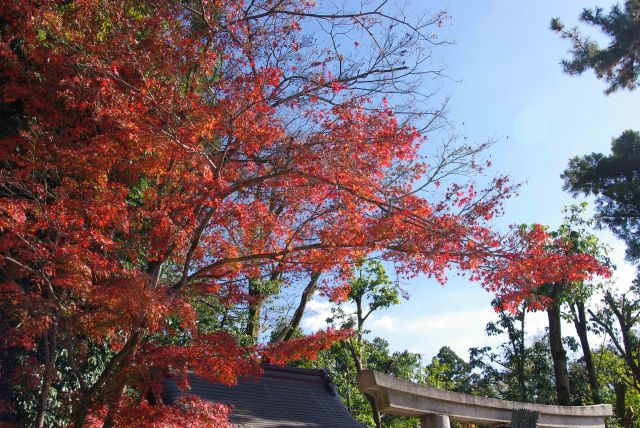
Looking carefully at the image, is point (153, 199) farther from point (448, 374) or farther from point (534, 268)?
point (448, 374)

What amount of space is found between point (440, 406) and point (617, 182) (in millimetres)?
11160

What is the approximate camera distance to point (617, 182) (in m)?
15.5

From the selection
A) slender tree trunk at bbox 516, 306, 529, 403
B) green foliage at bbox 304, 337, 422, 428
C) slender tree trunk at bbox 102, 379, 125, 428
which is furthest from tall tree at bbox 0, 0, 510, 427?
slender tree trunk at bbox 516, 306, 529, 403

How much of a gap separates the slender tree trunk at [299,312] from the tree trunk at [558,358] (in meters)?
7.12

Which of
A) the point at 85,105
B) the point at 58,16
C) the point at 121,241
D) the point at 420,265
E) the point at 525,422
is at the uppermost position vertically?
the point at 58,16

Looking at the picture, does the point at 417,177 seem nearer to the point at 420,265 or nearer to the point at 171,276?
the point at 420,265

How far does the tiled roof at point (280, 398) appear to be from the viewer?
31.0ft

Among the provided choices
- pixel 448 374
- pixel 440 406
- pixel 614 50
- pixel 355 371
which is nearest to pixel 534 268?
pixel 440 406

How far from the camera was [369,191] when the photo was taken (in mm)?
7500

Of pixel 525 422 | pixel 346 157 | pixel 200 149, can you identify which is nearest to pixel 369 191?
pixel 346 157

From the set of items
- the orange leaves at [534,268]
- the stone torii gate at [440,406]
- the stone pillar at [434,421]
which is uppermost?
the orange leaves at [534,268]

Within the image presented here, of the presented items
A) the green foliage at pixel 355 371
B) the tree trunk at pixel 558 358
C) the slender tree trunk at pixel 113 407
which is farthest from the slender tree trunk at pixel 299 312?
the slender tree trunk at pixel 113 407

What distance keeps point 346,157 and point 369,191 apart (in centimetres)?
58

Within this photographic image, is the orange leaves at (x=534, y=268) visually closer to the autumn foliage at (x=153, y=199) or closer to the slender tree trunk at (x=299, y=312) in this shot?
the autumn foliage at (x=153, y=199)
